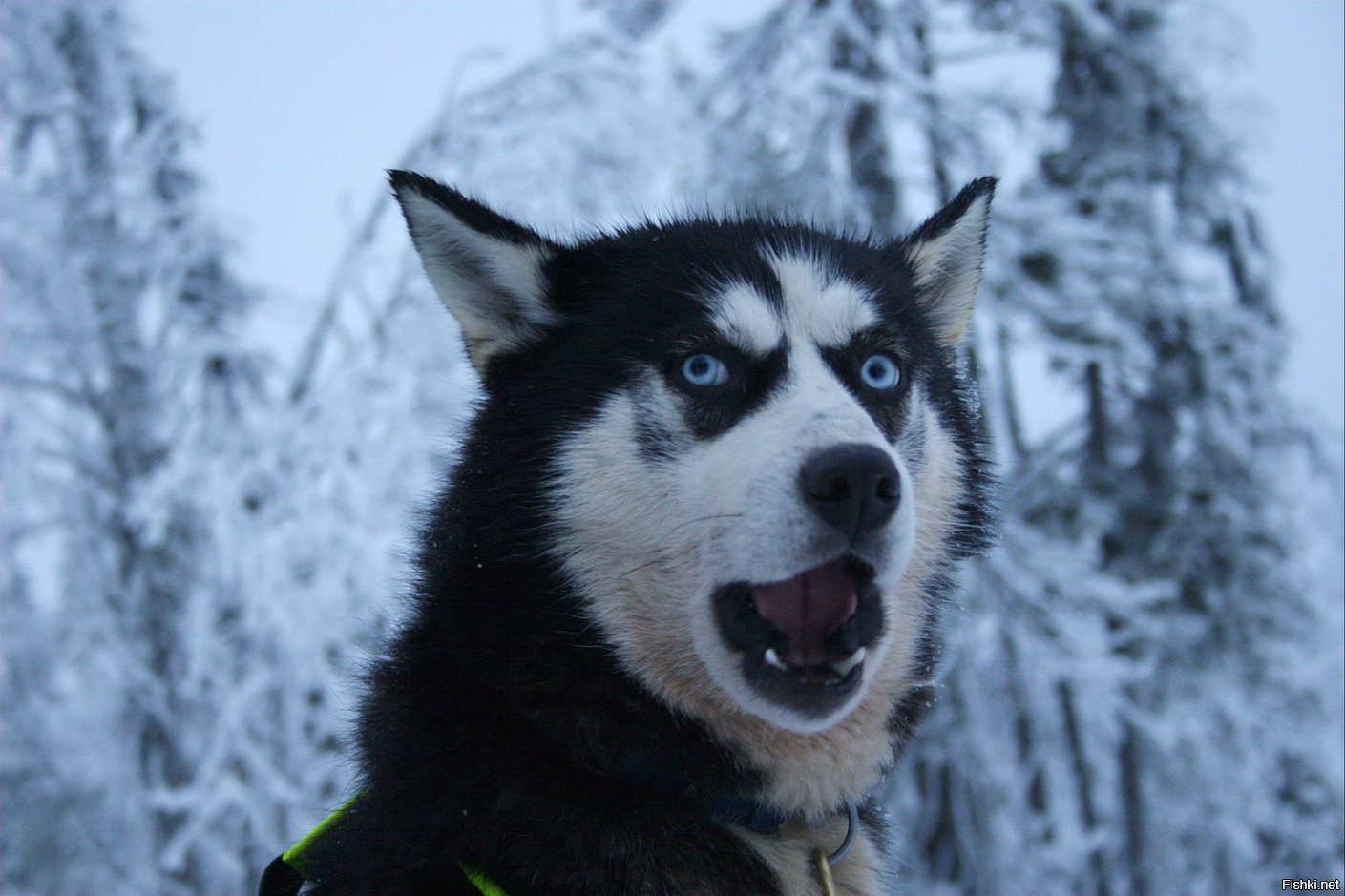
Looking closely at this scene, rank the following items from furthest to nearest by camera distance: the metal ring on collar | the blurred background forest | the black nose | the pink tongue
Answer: the blurred background forest
the metal ring on collar
the pink tongue
the black nose

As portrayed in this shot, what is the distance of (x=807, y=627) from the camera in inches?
69.8

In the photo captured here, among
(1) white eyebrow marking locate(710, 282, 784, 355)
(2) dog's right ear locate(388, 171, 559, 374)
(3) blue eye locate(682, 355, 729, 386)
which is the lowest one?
(3) blue eye locate(682, 355, 729, 386)

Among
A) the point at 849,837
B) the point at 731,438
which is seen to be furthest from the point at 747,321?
the point at 849,837

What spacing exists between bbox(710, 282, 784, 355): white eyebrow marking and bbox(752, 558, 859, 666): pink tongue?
0.50 meters

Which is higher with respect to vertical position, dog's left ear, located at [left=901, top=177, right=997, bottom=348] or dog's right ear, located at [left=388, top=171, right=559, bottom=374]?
dog's right ear, located at [left=388, top=171, right=559, bottom=374]

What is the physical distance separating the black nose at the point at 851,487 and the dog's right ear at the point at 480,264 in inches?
30.7

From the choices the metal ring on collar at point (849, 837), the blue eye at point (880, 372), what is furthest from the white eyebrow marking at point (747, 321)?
the metal ring on collar at point (849, 837)

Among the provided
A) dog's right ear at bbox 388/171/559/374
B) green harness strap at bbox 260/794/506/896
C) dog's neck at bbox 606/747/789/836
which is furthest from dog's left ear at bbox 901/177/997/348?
green harness strap at bbox 260/794/506/896

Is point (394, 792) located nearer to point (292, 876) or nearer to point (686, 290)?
point (292, 876)

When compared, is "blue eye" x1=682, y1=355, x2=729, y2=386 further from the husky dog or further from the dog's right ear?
the dog's right ear

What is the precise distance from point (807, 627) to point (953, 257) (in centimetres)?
126

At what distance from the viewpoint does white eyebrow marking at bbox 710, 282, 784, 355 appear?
6.63ft

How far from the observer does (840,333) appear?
2.12 meters

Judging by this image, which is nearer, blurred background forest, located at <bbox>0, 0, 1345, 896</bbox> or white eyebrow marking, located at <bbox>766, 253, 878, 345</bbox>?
white eyebrow marking, located at <bbox>766, 253, 878, 345</bbox>
